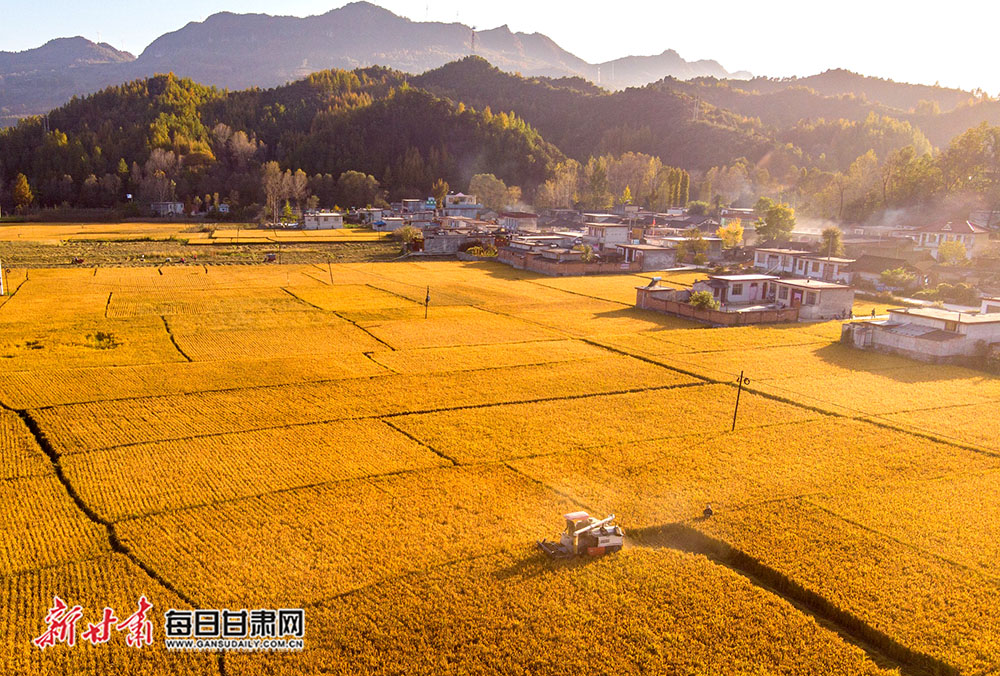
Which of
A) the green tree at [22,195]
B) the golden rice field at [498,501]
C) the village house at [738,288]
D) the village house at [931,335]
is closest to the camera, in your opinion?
the golden rice field at [498,501]

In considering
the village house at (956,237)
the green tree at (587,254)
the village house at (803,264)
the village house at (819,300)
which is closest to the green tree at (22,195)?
the green tree at (587,254)

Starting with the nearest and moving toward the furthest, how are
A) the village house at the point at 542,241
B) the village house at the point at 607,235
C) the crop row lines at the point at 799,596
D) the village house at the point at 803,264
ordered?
the crop row lines at the point at 799,596 → the village house at the point at 803,264 → the village house at the point at 542,241 → the village house at the point at 607,235

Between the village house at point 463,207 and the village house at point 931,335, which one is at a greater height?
the village house at point 463,207

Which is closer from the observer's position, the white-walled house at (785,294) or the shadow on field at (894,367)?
the shadow on field at (894,367)

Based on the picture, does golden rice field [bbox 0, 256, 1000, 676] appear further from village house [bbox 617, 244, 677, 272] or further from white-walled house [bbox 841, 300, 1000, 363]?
village house [bbox 617, 244, 677, 272]

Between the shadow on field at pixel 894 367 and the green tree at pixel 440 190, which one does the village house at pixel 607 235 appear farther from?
the green tree at pixel 440 190

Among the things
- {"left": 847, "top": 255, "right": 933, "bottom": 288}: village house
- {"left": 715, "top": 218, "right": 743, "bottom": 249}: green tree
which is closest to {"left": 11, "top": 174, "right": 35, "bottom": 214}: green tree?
{"left": 715, "top": 218, "right": 743, "bottom": 249}: green tree

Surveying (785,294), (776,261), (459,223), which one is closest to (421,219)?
(459,223)

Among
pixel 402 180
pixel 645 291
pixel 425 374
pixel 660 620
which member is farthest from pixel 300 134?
pixel 660 620
